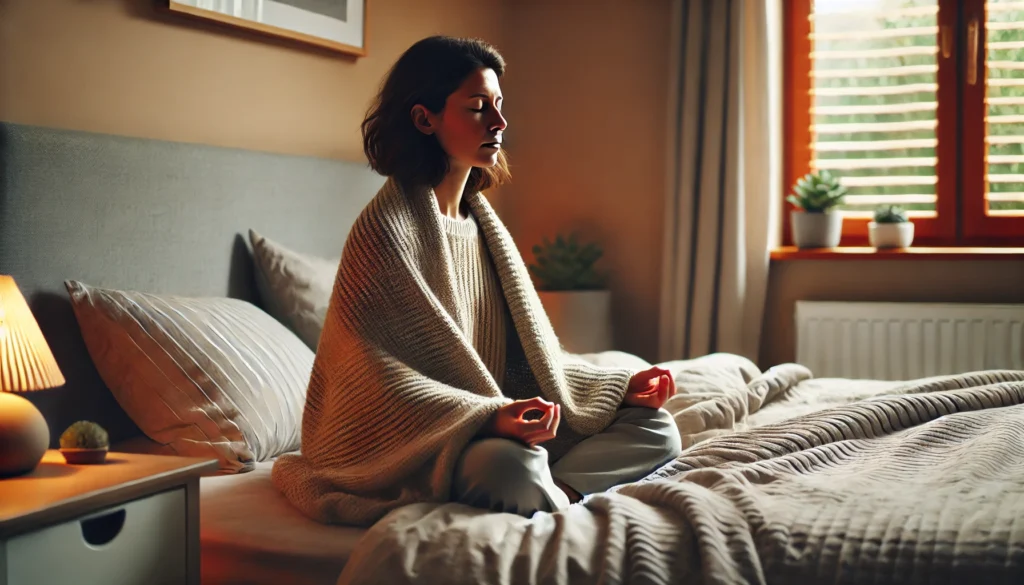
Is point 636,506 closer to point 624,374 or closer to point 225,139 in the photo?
point 624,374

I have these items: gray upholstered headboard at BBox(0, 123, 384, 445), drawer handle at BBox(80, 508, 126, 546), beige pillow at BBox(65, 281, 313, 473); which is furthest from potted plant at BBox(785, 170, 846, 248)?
drawer handle at BBox(80, 508, 126, 546)

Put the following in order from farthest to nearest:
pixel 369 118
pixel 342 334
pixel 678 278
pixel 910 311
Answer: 1. pixel 678 278
2. pixel 910 311
3. pixel 369 118
4. pixel 342 334

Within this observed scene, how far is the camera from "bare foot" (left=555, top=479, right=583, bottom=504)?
5.47 feet

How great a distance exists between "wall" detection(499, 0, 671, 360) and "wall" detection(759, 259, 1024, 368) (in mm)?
472

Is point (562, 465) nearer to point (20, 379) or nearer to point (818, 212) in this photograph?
point (20, 379)

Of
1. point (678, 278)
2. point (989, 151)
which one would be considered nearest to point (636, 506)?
point (678, 278)

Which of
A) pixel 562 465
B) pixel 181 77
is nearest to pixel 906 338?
pixel 562 465

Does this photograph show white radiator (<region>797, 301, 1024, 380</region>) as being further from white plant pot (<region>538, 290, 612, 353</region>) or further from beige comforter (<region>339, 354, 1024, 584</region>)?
beige comforter (<region>339, 354, 1024, 584</region>)

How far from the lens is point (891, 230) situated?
3457mm

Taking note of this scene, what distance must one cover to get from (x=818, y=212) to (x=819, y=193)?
7 cm

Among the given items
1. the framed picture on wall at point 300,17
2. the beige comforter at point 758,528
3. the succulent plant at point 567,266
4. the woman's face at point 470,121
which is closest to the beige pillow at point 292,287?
the framed picture on wall at point 300,17

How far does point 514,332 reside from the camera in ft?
6.32

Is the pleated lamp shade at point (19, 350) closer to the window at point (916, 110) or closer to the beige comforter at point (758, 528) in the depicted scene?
the beige comforter at point (758, 528)

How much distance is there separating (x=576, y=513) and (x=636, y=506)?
0.27 ft
